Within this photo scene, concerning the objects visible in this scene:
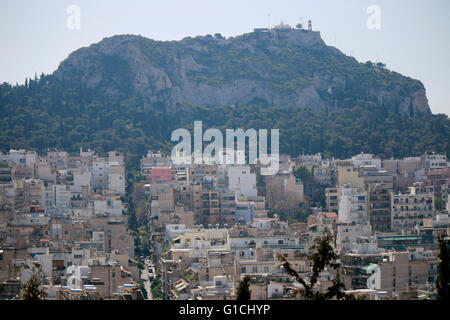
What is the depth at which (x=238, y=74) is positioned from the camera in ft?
284

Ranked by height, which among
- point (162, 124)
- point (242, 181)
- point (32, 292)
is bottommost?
point (32, 292)

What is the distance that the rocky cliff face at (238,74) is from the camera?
250 ft

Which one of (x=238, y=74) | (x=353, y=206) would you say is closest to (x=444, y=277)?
(x=353, y=206)

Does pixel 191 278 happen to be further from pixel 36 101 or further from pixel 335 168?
pixel 36 101

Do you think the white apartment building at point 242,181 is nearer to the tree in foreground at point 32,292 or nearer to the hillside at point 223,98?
the hillside at point 223,98

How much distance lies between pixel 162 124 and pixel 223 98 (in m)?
16.0

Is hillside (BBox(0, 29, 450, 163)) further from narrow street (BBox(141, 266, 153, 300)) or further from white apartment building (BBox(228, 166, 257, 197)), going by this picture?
narrow street (BBox(141, 266, 153, 300))

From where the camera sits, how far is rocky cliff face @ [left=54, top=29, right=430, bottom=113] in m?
76.2

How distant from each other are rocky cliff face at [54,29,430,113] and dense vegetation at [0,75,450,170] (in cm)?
293

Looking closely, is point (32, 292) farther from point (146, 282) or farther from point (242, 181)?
point (242, 181)

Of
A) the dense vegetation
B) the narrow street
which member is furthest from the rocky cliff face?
the narrow street

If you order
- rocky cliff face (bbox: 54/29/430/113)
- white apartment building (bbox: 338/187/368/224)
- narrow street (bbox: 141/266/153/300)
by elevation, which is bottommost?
narrow street (bbox: 141/266/153/300)

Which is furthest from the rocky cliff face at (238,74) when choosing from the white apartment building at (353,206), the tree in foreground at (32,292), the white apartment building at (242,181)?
the tree in foreground at (32,292)

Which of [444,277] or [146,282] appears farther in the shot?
[146,282]
